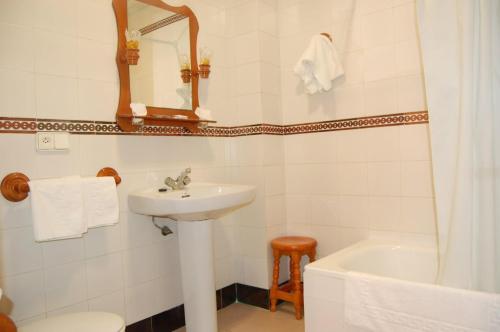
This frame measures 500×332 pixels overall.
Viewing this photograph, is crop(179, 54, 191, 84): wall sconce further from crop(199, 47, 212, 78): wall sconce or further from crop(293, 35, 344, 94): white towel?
crop(293, 35, 344, 94): white towel

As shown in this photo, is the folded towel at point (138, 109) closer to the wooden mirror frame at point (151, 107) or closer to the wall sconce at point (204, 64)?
the wooden mirror frame at point (151, 107)

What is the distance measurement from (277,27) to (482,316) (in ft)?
7.28

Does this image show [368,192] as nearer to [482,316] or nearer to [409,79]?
[409,79]

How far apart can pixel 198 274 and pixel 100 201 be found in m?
0.66

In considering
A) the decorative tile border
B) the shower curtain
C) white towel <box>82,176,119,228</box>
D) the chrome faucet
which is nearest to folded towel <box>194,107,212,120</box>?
the decorative tile border

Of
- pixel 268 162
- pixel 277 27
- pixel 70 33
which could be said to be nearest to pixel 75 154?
pixel 70 33

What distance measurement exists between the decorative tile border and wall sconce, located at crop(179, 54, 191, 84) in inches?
12.7

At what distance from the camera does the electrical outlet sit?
174 centimetres

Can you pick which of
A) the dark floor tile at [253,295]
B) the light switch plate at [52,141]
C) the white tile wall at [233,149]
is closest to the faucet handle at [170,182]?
the white tile wall at [233,149]

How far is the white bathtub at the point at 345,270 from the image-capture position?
1722 mm

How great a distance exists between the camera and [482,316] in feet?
4.34

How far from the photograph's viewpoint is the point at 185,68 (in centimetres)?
239

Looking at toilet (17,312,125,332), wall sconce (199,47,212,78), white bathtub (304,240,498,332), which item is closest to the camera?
toilet (17,312,125,332)

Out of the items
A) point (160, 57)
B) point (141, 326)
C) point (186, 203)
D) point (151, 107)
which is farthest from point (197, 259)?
point (160, 57)
